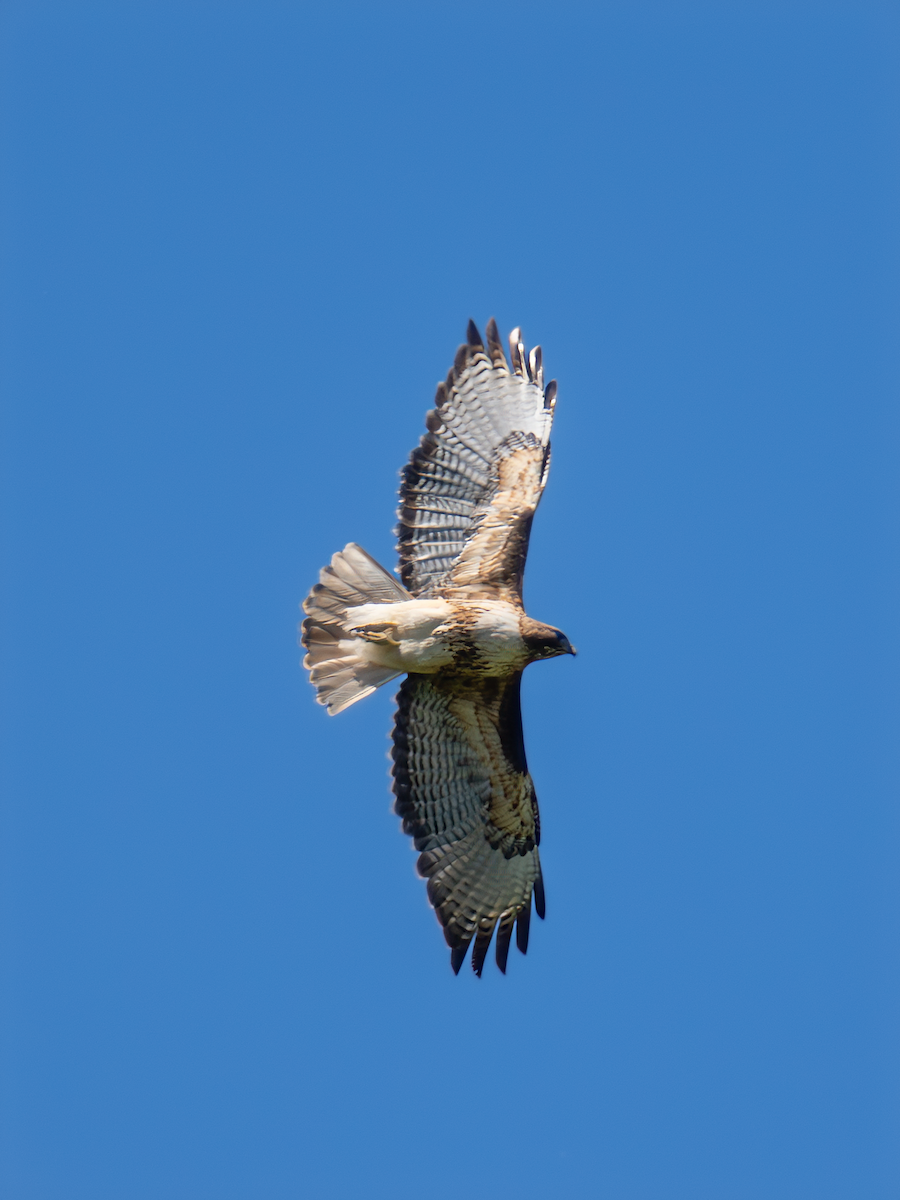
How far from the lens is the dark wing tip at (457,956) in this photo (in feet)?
28.9

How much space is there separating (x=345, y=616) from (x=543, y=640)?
1.28m

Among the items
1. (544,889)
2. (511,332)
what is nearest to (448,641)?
(544,889)

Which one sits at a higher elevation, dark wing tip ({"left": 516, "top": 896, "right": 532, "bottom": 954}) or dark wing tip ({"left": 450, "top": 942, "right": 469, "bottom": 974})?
dark wing tip ({"left": 516, "top": 896, "right": 532, "bottom": 954})

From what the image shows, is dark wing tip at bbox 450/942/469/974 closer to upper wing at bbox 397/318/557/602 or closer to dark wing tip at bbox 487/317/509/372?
upper wing at bbox 397/318/557/602

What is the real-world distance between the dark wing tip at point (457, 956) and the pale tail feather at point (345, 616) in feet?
5.51

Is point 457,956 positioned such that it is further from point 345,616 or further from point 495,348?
point 495,348

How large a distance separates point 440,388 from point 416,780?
267cm

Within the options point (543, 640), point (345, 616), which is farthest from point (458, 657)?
point (345, 616)

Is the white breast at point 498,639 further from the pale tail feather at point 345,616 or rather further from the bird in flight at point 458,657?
the pale tail feather at point 345,616

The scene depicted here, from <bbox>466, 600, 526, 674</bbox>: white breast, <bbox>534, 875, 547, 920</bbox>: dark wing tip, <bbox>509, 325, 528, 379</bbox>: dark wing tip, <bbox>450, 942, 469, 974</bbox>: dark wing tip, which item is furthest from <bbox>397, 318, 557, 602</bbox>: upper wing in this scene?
<bbox>450, 942, 469, 974</bbox>: dark wing tip

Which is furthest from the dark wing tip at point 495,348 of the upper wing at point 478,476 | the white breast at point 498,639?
the white breast at point 498,639

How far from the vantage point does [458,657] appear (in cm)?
840

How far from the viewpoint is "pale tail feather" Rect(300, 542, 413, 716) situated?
864 cm

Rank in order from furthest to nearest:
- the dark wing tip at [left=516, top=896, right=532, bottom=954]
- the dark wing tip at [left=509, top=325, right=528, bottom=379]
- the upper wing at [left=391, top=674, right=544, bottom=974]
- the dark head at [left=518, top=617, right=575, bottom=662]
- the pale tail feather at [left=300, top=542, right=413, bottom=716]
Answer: the dark wing tip at [left=509, top=325, right=528, bottom=379], the dark wing tip at [left=516, top=896, right=532, bottom=954], the upper wing at [left=391, top=674, right=544, bottom=974], the pale tail feather at [left=300, top=542, right=413, bottom=716], the dark head at [left=518, top=617, right=575, bottom=662]
